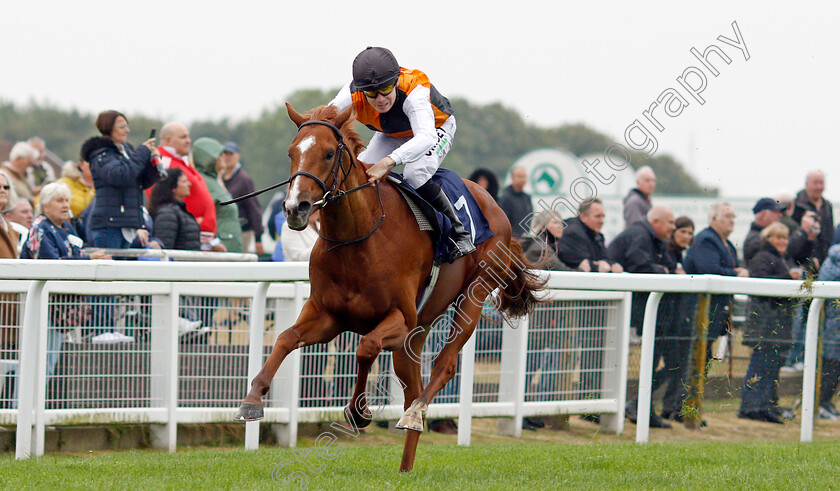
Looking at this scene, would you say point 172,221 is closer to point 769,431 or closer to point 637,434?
point 637,434

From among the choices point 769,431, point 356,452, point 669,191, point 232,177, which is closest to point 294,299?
point 356,452

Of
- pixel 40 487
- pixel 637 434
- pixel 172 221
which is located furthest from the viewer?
pixel 172 221

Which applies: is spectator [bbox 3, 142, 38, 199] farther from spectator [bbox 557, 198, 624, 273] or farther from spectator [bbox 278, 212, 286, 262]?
spectator [bbox 557, 198, 624, 273]

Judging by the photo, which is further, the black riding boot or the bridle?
the black riding boot

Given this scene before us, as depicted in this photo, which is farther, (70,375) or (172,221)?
(172,221)

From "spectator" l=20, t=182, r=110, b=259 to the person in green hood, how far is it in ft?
7.08

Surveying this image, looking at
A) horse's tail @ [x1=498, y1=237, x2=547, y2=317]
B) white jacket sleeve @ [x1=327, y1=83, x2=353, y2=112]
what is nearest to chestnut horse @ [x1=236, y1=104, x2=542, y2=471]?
white jacket sleeve @ [x1=327, y1=83, x2=353, y2=112]

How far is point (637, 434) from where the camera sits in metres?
7.37

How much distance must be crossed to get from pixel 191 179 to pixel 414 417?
148 inches

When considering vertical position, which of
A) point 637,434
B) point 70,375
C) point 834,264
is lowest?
point 637,434

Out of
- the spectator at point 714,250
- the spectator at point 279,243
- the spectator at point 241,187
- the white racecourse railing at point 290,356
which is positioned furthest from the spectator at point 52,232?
the spectator at point 714,250

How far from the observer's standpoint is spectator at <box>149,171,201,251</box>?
791 centimetres

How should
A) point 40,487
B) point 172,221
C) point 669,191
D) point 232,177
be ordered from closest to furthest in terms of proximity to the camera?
point 40,487, point 172,221, point 232,177, point 669,191

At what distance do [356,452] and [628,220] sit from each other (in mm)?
4812
